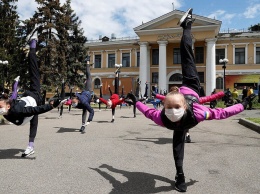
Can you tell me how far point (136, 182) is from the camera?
4.27 metres

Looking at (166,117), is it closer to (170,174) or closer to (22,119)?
(170,174)

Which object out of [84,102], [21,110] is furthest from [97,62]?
[21,110]

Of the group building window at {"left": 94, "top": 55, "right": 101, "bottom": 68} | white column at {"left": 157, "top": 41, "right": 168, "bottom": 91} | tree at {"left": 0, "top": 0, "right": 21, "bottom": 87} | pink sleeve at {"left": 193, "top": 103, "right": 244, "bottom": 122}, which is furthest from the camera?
building window at {"left": 94, "top": 55, "right": 101, "bottom": 68}

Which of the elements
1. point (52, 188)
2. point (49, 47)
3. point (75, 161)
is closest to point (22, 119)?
point (75, 161)

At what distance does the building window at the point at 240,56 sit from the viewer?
1737 inches

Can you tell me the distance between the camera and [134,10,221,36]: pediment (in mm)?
41062

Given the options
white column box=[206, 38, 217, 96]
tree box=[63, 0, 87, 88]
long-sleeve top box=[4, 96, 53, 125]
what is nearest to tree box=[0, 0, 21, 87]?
tree box=[63, 0, 87, 88]

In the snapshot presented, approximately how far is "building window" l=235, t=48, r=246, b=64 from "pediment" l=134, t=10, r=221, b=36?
484 centimetres

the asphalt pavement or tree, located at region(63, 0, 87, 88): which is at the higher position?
tree, located at region(63, 0, 87, 88)

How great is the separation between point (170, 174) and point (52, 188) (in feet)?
6.32

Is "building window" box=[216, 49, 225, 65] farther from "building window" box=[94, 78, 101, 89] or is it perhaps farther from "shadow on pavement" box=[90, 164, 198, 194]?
"shadow on pavement" box=[90, 164, 198, 194]

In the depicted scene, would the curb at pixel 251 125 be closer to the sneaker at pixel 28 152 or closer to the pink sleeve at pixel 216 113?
the pink sleeve at pixel 216 113

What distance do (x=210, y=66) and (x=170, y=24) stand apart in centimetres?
891

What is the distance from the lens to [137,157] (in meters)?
6.00
